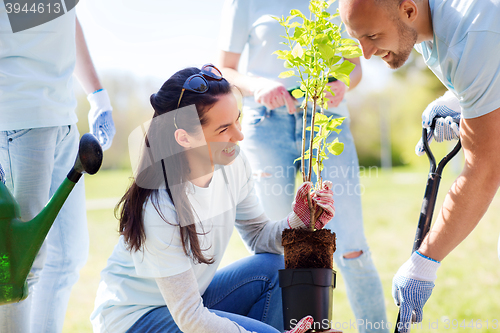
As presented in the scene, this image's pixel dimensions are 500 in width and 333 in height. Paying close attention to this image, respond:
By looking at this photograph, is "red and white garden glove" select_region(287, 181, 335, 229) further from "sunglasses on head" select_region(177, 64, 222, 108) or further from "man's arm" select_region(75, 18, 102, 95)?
"man's arm" select_region(75, 18, 102, 95)

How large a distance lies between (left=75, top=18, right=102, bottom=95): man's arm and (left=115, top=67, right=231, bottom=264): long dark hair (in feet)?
2.22

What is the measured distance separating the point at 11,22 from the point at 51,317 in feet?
3.62

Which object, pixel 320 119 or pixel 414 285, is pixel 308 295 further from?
pixel 320 119

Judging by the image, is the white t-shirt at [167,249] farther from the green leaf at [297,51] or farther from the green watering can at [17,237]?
the green leaf at [297,51]

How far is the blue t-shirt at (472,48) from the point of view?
4.10ft

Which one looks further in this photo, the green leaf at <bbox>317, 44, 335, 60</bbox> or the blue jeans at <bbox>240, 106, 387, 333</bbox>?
the blue jeans at <bbox>240, 106, 387, 333</bbox>

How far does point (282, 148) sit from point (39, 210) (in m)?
1.00

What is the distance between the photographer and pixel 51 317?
1683 millimetres

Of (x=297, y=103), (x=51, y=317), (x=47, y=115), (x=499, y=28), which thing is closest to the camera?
(x=499, y=28)

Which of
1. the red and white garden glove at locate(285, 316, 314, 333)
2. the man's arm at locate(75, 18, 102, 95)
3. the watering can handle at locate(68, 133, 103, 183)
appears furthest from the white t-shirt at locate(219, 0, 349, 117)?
the red and white garden glove at locate(285, 316, 314, 333)

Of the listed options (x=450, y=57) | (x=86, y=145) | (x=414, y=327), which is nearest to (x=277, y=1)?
(x=450, y=57)

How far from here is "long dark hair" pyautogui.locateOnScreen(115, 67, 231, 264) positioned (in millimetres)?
1329

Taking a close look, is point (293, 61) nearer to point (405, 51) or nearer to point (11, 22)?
point (405, 51)

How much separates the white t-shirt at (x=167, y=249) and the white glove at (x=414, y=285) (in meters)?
0.45
